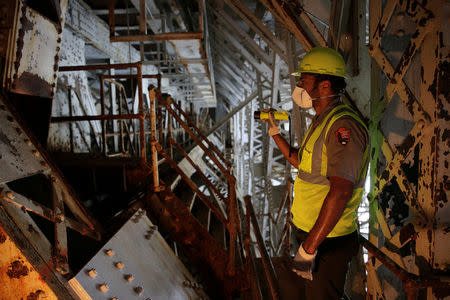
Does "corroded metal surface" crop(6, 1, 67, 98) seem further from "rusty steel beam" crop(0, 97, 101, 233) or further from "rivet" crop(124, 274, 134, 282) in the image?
"rivet" crop(124, 274, 134, 282)

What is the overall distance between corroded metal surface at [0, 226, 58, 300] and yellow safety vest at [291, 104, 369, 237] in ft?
5.77

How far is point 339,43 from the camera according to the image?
2.47 metres

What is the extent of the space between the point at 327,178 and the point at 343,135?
311 millimetres

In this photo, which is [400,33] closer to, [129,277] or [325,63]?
[325,63]

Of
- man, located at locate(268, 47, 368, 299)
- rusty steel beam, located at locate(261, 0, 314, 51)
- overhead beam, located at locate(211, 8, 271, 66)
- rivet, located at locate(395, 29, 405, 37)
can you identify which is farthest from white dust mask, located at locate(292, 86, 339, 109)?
overhead beam, located at locate(211, 8, 271, 66)

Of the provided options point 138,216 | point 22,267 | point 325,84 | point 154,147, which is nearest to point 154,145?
point 154,147

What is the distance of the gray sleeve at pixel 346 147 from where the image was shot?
65.0 inches

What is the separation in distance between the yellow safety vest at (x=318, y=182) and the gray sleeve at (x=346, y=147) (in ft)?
0.21

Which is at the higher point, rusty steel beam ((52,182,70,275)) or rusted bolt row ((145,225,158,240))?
rusty steel beam ((52,182,70,275))

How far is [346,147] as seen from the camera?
168 centimetres

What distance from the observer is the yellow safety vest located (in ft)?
6.10

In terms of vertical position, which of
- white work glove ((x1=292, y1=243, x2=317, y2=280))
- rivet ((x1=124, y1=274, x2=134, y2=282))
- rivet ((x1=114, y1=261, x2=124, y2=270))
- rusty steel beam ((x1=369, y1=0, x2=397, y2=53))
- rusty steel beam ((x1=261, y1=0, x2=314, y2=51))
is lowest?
rivet ((x1=124, y1=274, x2=134, y2=282))

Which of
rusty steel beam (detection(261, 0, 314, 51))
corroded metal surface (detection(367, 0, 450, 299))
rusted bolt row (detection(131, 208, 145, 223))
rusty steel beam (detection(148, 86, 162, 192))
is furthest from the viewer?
rusty steel beam (detection(148, 86, 162, 192))

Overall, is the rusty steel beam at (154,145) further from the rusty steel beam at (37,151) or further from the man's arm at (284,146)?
the man's arm at (284,146)
